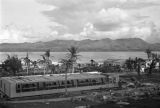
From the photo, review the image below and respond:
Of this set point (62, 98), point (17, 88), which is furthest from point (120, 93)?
point (17, 88)

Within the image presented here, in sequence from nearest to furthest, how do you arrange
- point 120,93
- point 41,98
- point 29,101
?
point 29,101
point 41,98
point 120,93

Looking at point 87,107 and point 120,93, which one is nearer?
point 87,107

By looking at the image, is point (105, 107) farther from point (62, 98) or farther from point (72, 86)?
point (72, 86)

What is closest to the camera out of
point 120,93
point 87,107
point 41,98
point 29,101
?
point 87,107

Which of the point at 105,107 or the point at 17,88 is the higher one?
the point at 17,88

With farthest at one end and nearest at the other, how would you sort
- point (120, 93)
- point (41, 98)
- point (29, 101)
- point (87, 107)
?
point (120, 93) → point (41, 98) → point (29, 101) → point (87, 107)

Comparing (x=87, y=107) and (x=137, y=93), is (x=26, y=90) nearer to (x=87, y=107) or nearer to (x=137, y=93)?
(x=87, y=107)

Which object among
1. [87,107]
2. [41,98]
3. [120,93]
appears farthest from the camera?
[120,93]

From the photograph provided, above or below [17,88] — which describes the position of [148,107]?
below

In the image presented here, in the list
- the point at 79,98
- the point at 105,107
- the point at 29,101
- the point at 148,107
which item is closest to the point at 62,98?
the point at 79,98
